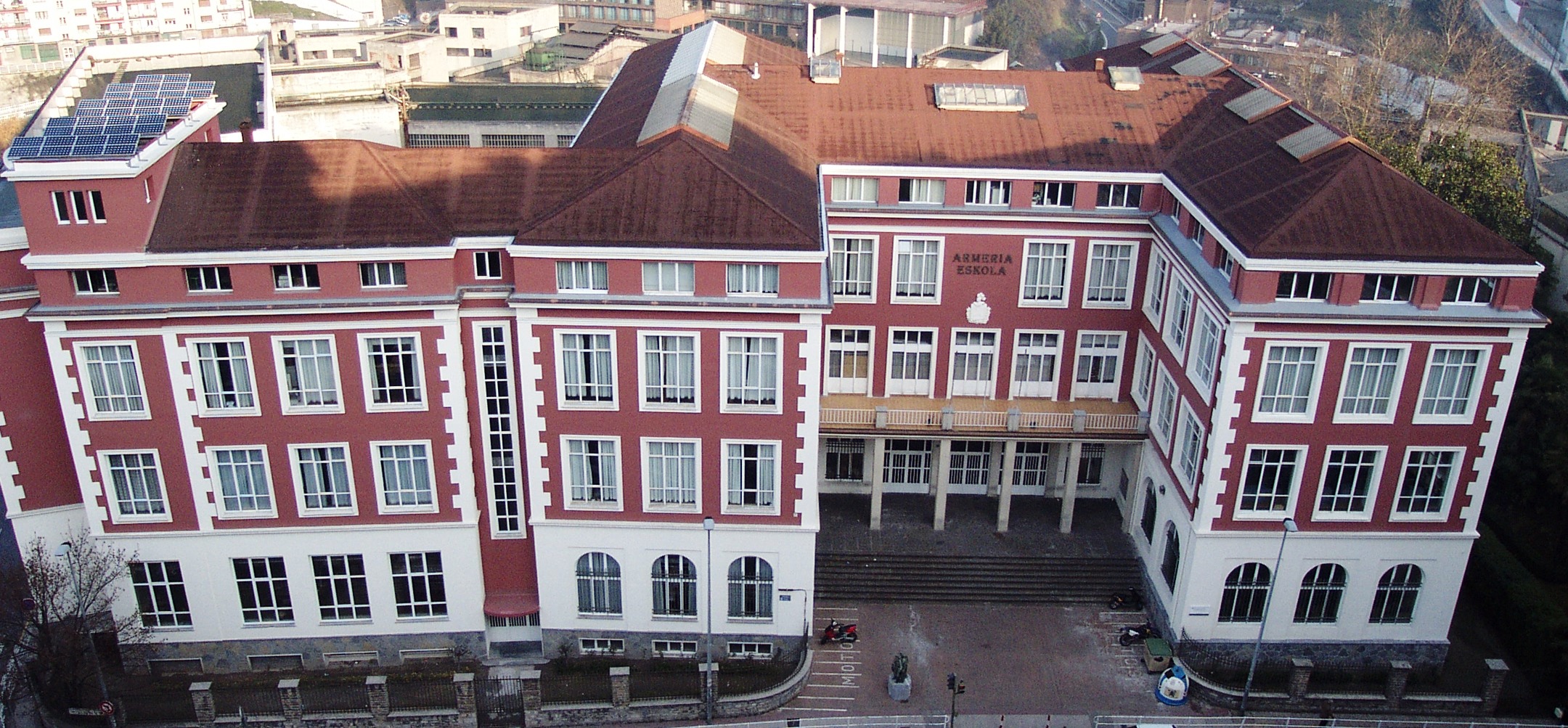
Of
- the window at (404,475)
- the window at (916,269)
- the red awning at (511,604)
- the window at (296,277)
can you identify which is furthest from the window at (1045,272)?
the window at (296,277)

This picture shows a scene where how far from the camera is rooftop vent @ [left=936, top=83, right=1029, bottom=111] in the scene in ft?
172

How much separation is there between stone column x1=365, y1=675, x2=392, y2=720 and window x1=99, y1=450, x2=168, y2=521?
932 cm

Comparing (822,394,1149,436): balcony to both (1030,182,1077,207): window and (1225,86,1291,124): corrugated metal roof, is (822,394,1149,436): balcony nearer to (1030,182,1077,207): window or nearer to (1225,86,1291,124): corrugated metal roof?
(1030,182,1077,207): window

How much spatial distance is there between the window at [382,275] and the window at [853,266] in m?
17.9

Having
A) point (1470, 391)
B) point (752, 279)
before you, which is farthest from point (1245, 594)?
point (752, 279)

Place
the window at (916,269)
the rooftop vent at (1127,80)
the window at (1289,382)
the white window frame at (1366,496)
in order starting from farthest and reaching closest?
the rooftop vent at (1127,80) → the window at (916,269) → the white window frame at (1366,496) → the window at (1289,382)

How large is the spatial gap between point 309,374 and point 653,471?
11960mm

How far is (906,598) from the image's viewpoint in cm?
4844

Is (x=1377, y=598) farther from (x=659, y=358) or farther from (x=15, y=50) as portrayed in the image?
(x=15, y=50)

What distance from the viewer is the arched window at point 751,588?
43.8m

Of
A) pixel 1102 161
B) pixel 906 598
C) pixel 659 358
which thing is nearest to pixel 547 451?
pixel 659 358

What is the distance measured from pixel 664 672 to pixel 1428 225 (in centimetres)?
3036

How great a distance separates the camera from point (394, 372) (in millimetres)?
40875

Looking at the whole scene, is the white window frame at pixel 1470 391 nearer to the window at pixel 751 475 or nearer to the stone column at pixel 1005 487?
the stone column at pixel 1005 487
